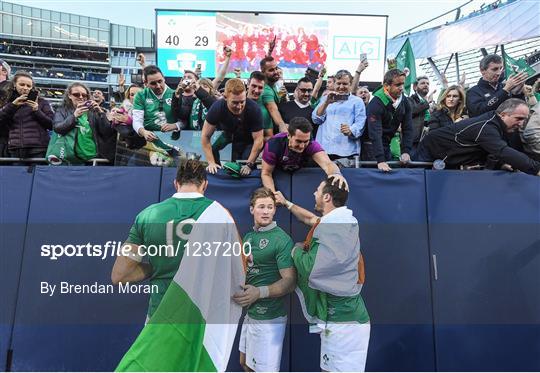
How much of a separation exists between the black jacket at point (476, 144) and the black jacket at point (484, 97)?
13.2 inches

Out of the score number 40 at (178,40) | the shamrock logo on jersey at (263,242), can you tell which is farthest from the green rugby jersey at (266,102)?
the score number 40 at (178,40)

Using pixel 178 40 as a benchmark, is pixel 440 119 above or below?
below

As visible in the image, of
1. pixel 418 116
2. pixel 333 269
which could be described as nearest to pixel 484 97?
pixel 418 116

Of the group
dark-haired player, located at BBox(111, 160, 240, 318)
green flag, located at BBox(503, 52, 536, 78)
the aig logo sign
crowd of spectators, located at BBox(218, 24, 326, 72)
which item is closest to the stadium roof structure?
the aig logo sign

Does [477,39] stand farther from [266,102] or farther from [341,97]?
[266,102]

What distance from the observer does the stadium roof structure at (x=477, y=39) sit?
71.3 ft

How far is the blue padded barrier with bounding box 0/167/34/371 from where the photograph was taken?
12.3 ft

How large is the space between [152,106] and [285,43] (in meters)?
9.28

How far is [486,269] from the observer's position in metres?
3.93

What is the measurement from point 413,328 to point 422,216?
39.4 inches

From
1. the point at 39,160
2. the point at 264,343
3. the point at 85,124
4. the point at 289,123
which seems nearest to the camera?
the point at 264,343

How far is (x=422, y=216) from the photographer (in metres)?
4.00

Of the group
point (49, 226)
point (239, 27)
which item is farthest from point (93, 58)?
point (49, 226)

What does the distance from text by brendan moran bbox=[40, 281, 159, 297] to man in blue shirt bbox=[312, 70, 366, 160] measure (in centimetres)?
230
